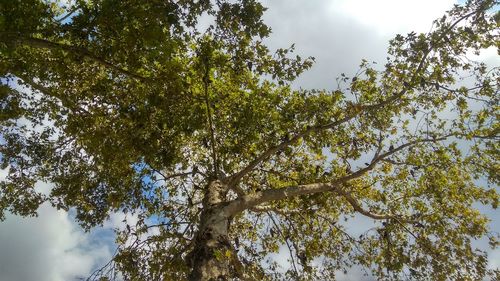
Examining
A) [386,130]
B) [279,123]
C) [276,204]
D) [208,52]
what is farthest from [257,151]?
[208,52]

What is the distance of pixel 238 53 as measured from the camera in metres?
8.03

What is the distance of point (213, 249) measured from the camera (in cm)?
706

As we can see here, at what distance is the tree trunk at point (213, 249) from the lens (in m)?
6.69

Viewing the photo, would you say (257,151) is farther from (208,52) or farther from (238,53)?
(208,52)

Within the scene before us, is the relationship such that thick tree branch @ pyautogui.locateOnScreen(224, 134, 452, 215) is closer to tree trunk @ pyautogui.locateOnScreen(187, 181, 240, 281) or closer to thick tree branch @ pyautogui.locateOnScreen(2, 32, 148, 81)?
tree trunk @ pyautogui.locateOnScreen(187, 181, 240, 281)

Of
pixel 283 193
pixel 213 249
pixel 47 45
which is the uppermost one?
pixel 47 45

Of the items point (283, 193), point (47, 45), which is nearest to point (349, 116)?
point (283, 193)

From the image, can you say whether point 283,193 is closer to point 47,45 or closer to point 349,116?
point 349,116

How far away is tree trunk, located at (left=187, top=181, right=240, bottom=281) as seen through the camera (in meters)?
6.69

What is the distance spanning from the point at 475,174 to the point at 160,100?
28.2ft

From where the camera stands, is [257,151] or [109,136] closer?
[109,136]

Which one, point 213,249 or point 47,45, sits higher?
point 47,45

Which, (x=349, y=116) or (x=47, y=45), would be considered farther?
(x=349, y=116)

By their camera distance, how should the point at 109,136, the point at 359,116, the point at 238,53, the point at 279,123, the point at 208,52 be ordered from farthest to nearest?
1. the point at 359,116
2. the point at 279,123
3. the point at 109,136
4. the point at 238,53
5. the point at 208,52
